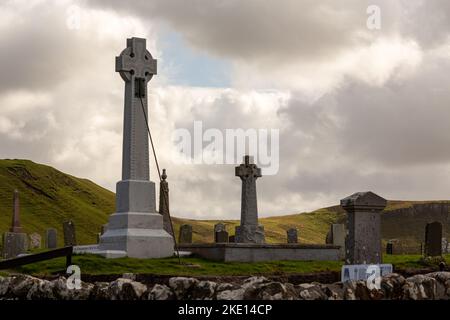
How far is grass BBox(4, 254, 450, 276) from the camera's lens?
2439cm

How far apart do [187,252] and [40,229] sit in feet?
136

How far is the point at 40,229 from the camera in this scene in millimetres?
68438

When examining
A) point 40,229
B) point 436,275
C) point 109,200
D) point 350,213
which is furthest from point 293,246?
point 109,200

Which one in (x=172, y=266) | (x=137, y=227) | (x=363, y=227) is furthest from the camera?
(x=137, y=227)

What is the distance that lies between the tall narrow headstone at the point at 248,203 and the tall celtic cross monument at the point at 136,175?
17.5 feet

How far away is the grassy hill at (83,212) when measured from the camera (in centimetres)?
7138

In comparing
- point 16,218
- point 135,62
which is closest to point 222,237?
point 135,62

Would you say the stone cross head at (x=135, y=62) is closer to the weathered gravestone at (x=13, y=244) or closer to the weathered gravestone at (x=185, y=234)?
the weathered gravestone at (x=13, y=244)

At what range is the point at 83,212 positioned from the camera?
76.2m

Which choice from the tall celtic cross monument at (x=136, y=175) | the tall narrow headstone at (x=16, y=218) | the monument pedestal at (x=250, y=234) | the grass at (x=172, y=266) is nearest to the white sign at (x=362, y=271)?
the grass at (x=172, y=266)

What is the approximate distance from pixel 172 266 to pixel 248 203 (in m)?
8.29

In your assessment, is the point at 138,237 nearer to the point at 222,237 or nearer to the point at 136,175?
the point at 136,175
